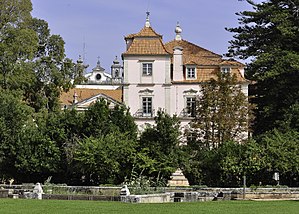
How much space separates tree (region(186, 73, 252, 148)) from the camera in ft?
137

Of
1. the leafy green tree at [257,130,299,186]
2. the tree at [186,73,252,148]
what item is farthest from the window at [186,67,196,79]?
the leafy green tree at [257,130,299,186]

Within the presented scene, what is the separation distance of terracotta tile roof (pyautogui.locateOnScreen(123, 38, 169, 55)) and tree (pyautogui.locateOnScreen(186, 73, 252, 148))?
11.1 meters

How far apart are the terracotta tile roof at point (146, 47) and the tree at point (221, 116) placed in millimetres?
11134

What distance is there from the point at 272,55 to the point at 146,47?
501 inches

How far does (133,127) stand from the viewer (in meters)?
39.8

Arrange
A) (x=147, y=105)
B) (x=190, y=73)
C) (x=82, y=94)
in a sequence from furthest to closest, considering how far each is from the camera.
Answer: (x=82, y=94)
(x=190, y=73)
(x=147, y=105)

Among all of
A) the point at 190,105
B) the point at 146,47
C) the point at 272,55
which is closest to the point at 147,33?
the point at 146,47

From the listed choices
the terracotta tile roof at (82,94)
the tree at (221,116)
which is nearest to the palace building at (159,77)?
the tree at (221,116)

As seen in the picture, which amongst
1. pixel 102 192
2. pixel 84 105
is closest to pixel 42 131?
pixel 102 192

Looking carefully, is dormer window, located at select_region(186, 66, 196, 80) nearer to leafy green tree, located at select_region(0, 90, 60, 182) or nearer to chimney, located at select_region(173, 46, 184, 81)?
chimney, located at select_region(173, 46, 184, 81)

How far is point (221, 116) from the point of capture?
137ft

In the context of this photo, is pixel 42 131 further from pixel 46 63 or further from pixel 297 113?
pixel 297 113

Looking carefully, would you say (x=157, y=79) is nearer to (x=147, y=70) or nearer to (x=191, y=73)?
(x=147, y=70)

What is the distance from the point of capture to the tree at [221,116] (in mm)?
41906
